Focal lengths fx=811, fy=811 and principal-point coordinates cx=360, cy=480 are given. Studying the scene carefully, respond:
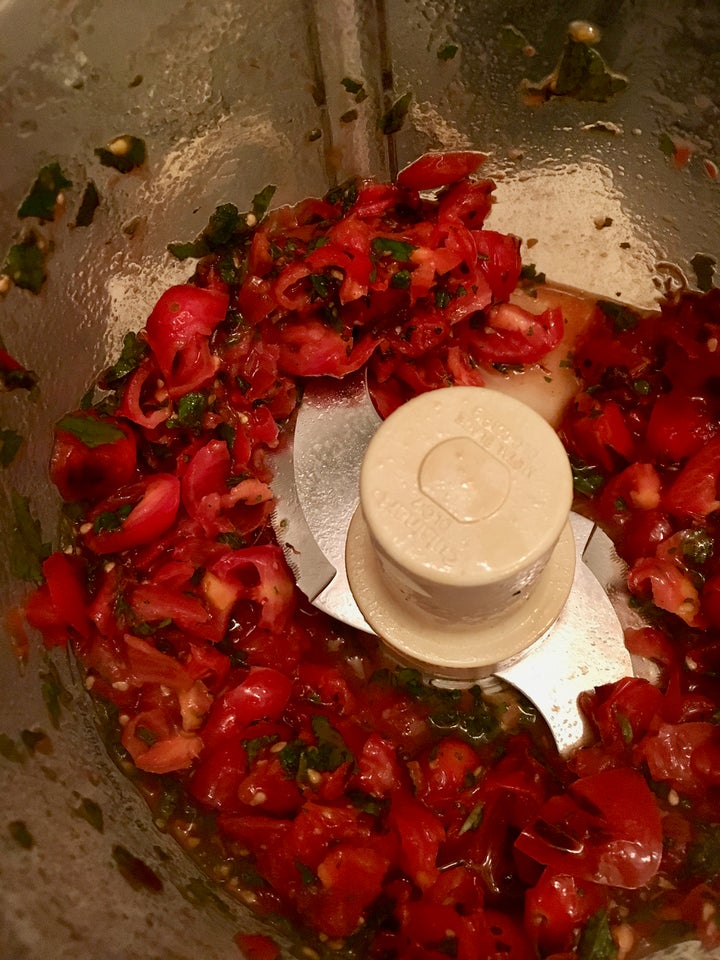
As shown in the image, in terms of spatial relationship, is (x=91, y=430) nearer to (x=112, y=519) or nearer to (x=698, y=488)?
(x=112, y=519)

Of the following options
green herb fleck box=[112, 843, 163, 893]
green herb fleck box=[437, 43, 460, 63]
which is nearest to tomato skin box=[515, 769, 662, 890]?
green herb fleck box=[112, 843, 163, 893]

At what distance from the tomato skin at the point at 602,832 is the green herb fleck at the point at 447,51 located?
65.6 inches

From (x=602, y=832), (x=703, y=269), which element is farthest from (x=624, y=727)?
(x=703, y=269)

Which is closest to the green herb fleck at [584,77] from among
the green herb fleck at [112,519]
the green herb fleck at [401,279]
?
the green herb fleck at [401,279]

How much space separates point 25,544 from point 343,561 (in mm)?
672

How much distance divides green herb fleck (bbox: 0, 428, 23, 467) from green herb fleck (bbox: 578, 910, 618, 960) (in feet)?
4.57

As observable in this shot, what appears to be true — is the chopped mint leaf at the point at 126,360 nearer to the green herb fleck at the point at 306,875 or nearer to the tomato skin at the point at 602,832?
the green herb fleck at the point at 306,875

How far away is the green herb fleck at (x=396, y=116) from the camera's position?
2.04 metres

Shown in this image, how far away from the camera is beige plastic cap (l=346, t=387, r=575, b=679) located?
52.1 inches

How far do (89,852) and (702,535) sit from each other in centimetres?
139

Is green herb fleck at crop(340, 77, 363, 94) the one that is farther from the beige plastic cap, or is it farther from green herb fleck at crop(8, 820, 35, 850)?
green herb fleck at crop(8, 820, 35, 850)

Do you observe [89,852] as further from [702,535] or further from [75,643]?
[702,535]

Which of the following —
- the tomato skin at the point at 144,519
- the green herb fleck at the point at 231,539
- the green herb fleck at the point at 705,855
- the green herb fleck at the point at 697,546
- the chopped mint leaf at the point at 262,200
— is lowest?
the green herb fleck at the point at 705,855

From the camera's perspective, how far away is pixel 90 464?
1.72 m
